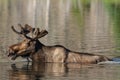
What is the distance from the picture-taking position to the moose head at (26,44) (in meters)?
29.6

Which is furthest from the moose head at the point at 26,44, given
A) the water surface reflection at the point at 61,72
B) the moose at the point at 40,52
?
the water surface reflection at the point at 61,72

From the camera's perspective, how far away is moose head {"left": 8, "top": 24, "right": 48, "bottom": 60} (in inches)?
1166

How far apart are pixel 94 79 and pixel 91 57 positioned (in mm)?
4327

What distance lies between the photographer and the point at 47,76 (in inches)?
1058

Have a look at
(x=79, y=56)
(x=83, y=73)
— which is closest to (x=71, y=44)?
(x=79, y=56)

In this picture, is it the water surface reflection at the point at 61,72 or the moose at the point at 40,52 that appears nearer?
the water surface reflection at the point at 61,72

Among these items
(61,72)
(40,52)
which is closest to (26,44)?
(40,52)

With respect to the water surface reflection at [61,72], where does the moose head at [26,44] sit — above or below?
above

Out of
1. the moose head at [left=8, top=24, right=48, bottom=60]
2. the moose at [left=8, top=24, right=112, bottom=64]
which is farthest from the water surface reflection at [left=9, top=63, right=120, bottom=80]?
the moose head at [left=8, top=24, right=48, bottom=60]

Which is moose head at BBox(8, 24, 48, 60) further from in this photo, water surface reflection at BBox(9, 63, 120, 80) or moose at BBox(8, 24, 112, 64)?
water surface reflection at BBox(9, 63, 120, 80)

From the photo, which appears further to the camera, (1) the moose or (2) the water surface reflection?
(1) the moose

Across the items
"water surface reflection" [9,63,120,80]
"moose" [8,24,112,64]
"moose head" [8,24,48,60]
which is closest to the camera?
"water surface reflection" [9,63,120,80]

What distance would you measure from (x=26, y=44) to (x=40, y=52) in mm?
Answer: 656

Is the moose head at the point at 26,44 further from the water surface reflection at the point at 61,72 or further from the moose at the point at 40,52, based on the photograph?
the water surface reflection at the point at 61,72
